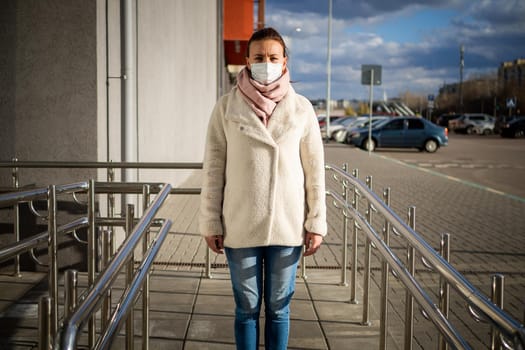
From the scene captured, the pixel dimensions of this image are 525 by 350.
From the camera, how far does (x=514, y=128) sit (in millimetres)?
42375

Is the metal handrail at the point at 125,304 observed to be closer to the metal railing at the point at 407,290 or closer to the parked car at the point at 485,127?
the metal railing at the point at 407,290

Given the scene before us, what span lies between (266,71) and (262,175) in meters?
0.46

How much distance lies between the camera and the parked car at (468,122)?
2011 inches

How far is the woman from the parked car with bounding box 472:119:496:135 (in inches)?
1979

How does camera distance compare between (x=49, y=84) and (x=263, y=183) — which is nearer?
(x=263, y=183)

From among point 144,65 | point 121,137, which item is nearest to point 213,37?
point 144,65

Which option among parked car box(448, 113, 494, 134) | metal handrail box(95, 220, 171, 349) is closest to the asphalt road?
metal handrail box(95, 220, 171, 349)

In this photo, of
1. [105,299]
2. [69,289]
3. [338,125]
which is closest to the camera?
[69,289]

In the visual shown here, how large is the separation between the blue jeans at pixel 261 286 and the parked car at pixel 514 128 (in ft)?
140

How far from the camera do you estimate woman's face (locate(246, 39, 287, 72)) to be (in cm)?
283

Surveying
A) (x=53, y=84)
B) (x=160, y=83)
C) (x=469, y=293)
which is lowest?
(x=469, y=293)

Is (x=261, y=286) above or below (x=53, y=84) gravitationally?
below

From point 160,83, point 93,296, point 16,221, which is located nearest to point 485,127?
point 160,83

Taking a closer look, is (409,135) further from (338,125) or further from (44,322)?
(44,322)
